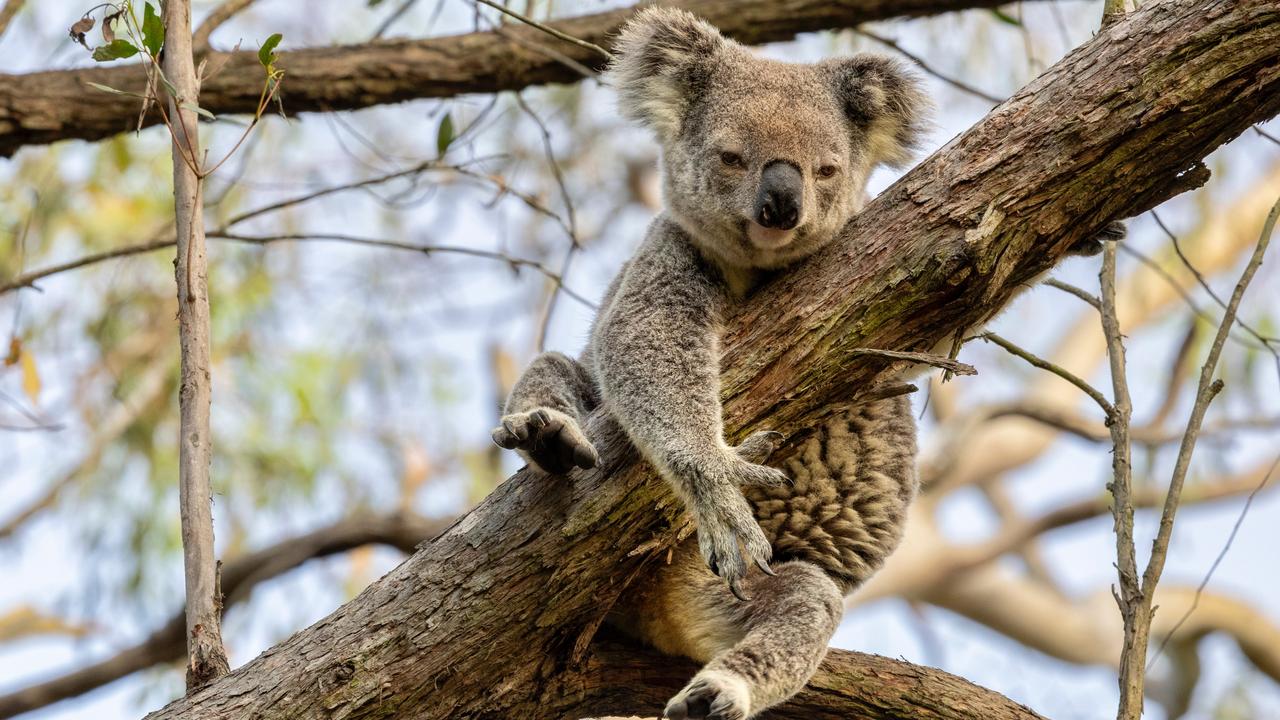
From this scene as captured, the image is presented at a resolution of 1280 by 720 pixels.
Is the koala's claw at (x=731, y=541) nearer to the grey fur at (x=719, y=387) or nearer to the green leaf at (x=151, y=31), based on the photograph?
the grey fur at (x=719, y=387)

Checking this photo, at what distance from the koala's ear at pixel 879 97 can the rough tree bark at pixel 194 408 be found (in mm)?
1691

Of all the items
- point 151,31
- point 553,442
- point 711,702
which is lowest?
point 711,702

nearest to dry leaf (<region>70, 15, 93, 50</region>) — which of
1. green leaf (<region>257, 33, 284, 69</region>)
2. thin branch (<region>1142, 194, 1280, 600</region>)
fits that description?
green leaf (<region>257, 33, 284, 69</region>)

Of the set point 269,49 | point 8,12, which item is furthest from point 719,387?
point 8,12

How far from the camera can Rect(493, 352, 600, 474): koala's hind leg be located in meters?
2.74

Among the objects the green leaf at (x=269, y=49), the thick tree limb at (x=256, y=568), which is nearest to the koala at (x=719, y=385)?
the green leaf at (x=269, y=49)

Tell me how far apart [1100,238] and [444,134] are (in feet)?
7.01

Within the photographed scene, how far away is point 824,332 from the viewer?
272 centimetres

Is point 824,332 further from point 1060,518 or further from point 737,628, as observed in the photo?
point 1060,518

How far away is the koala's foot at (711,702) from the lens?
257 centimetres

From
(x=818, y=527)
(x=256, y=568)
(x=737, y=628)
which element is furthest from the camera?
(x=256, y=568)

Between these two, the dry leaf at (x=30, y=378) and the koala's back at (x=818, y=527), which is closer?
the koala's back at (x=818, y=527)

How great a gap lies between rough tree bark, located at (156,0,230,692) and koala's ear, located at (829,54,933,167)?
1.69m

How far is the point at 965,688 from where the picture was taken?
3.25 meters
